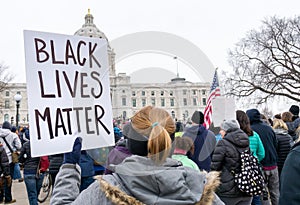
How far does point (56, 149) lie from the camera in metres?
2.86

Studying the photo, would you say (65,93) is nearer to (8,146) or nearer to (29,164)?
(29,164)

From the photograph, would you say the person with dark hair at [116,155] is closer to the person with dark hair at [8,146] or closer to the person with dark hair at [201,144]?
the person with dark hair at [201,144]

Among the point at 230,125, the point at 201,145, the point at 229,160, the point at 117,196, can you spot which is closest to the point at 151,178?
the point at 117,196

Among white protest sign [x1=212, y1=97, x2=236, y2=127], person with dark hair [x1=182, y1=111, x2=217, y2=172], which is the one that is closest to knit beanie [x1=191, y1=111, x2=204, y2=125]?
Answer: person with dark hair [x1=182, y1=111, x2=217, y2=172]

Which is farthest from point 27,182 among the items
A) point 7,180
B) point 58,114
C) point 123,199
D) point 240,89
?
point 240,89

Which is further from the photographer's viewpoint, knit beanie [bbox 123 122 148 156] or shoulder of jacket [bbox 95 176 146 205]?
knit beanie [bbox 123 122 148 156]

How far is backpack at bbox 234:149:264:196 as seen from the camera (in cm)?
428

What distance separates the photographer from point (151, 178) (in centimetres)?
161

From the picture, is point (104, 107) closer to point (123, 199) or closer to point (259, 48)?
point (123, 199)

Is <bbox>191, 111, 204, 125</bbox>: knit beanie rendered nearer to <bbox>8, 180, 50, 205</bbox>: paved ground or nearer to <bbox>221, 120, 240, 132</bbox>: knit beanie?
<bbox>221, 120, 240, 132</bbox>: knit beanie

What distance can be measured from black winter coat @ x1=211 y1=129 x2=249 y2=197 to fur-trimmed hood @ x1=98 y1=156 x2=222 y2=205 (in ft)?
9.15

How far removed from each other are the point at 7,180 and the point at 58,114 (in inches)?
189

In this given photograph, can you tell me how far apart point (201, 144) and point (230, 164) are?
963 mm

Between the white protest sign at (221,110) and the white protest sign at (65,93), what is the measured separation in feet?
11.8
